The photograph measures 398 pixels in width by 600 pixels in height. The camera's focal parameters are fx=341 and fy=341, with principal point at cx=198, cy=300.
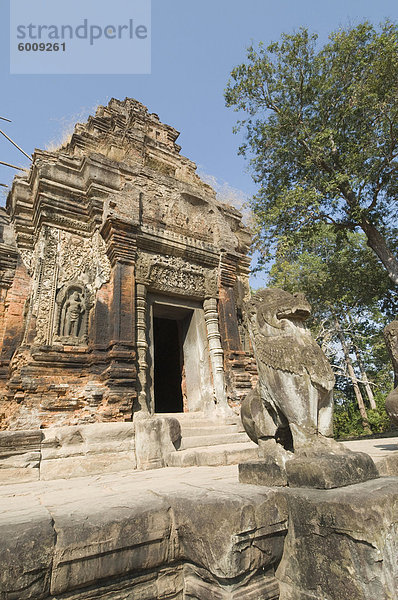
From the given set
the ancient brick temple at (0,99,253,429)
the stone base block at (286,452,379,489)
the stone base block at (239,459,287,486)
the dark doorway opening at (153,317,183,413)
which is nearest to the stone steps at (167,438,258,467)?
the ancient brick temple at (0,99,253,429)

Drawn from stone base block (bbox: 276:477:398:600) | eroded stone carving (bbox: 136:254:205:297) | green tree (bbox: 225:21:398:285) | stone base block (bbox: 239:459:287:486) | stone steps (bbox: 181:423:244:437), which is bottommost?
stone base block (bbox: 276:477:398:600)

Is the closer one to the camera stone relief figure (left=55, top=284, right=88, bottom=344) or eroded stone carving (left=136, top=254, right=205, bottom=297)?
stone relief figure (left=55, top=284, right=88, bottom=344)

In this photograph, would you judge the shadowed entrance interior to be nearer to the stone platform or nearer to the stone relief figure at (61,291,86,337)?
the stone relief figure at (61,291,86,337)

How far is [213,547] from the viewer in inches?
72.6

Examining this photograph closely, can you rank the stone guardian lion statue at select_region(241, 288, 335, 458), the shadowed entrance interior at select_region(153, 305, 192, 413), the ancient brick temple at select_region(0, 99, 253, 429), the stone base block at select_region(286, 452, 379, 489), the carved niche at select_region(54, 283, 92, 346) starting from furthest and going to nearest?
the shadowed entrance interior at select_region(153, 305, 192, 413) < the carved niche at select_region(54, 283, 92, 346) < the ancient brick temple at select_region(0, 99, 253, 429) < the stone guardian lion statue at select_region(241, 288, 335, 458) < the stone base block at select_region(286, 452, 379, 489)

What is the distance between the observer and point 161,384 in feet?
45.1

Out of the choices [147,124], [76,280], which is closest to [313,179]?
[147,124]

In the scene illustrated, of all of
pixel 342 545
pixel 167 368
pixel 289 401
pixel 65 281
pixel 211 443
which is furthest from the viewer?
pixel 167 368

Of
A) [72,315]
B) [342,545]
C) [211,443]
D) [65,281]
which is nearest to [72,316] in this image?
[72,315]

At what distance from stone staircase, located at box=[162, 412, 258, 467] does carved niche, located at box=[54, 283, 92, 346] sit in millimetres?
2371

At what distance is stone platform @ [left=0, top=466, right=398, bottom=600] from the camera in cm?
165

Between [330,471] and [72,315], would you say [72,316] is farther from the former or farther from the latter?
[330,471]

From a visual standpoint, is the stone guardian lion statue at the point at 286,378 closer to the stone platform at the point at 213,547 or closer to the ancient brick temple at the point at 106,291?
the stone platform at the point at 213,547

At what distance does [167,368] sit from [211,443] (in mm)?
7952
